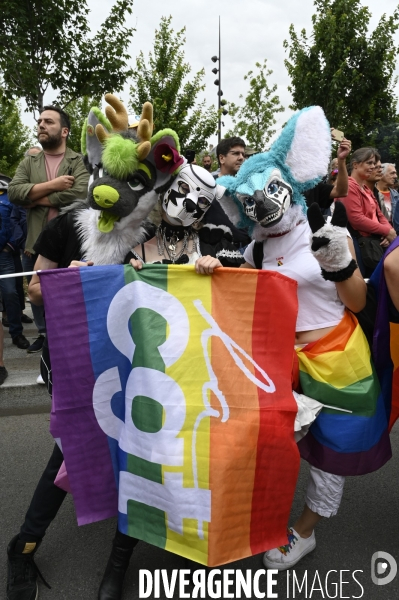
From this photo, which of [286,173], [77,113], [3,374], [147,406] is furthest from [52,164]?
[77,113]

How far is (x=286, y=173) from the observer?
2303 mm

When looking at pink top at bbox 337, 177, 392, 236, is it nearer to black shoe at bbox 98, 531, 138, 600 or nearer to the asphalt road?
the asphalt road

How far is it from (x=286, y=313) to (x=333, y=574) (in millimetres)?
1169

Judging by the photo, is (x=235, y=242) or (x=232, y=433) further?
(x=235, y=242)

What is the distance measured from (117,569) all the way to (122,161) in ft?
5.26

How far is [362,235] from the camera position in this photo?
4.64 meters

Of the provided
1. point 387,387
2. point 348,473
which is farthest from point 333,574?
point 387,387

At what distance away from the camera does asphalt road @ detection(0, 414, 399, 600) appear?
216cm

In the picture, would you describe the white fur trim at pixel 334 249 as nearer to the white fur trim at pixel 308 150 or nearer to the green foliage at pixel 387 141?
the white fur trim at pixel 308 150

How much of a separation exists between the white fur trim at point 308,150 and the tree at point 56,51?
6090mm

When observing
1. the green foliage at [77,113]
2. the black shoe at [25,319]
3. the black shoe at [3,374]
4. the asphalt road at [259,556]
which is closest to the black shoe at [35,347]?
the black shoe at [3,374]

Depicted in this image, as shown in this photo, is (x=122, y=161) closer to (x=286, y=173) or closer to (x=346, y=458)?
(x=286, y=173)

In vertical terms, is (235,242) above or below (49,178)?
below

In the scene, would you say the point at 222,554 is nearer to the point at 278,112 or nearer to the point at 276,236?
the point at 276,236
